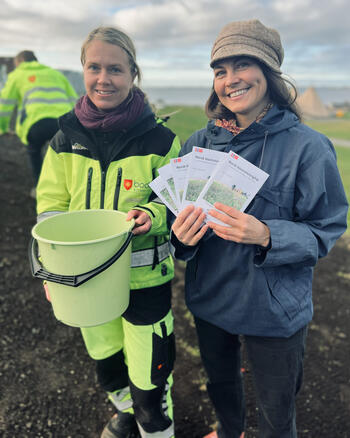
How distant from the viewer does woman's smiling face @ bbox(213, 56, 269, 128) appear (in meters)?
1.51

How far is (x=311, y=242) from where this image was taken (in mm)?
1399

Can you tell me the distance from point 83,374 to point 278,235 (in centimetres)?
221

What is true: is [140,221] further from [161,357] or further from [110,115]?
[161,357]

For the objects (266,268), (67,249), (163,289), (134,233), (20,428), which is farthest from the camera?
(20,428)

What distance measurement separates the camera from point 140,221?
1.63 meters

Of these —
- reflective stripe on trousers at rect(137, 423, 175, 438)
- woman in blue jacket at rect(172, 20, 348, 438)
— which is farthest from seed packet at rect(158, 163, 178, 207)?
reflective stripe on trousers at rect(137, 423, 175, 438)

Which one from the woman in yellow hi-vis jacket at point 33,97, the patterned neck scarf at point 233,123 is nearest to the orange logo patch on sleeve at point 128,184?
the patterned neck scarf at point 233,123

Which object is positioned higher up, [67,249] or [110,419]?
[67,249]

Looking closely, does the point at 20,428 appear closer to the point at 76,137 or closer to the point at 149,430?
the point at 149,430

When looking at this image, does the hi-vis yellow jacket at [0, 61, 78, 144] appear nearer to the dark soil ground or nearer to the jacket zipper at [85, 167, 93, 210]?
the dark soil ground

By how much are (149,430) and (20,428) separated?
968 millimetres

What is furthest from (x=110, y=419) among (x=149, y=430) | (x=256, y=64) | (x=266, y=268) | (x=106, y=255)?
(x=256, y=64)

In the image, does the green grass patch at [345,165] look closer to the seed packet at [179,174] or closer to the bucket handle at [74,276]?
the seed packet at [179,174]

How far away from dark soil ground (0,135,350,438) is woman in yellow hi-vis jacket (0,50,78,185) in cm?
196
